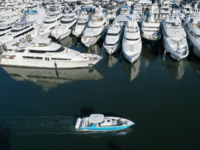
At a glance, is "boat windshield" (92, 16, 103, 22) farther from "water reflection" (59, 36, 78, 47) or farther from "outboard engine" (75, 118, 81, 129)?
"outboard engine" (75, 118, 81, 129)

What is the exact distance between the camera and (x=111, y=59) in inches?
1750

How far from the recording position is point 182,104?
92.6 ft

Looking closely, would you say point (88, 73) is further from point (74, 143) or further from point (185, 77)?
point (185, 77)

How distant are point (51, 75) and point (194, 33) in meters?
42.0

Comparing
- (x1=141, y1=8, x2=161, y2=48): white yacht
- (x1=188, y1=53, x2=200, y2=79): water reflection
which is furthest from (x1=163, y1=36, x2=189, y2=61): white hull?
(x1=141, y1=8, x2=161, y2=48): white yacht

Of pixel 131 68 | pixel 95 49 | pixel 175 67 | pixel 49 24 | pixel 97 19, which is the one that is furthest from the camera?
pixel 49 24

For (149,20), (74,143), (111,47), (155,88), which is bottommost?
(74,143)

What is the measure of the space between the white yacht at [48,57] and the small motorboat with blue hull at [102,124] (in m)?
18.9

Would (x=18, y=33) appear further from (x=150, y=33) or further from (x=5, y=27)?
(x=150, y=33)

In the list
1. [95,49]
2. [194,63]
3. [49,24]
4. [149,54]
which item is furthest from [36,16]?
[194,63]

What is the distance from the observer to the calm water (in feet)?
74.8

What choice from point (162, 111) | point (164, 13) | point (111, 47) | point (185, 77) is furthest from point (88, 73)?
point (164, 13)

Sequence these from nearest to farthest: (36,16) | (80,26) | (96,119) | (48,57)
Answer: (96,119) → (48,57) → (80,26) → (36,16)

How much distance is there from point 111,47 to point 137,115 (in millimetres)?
23734
